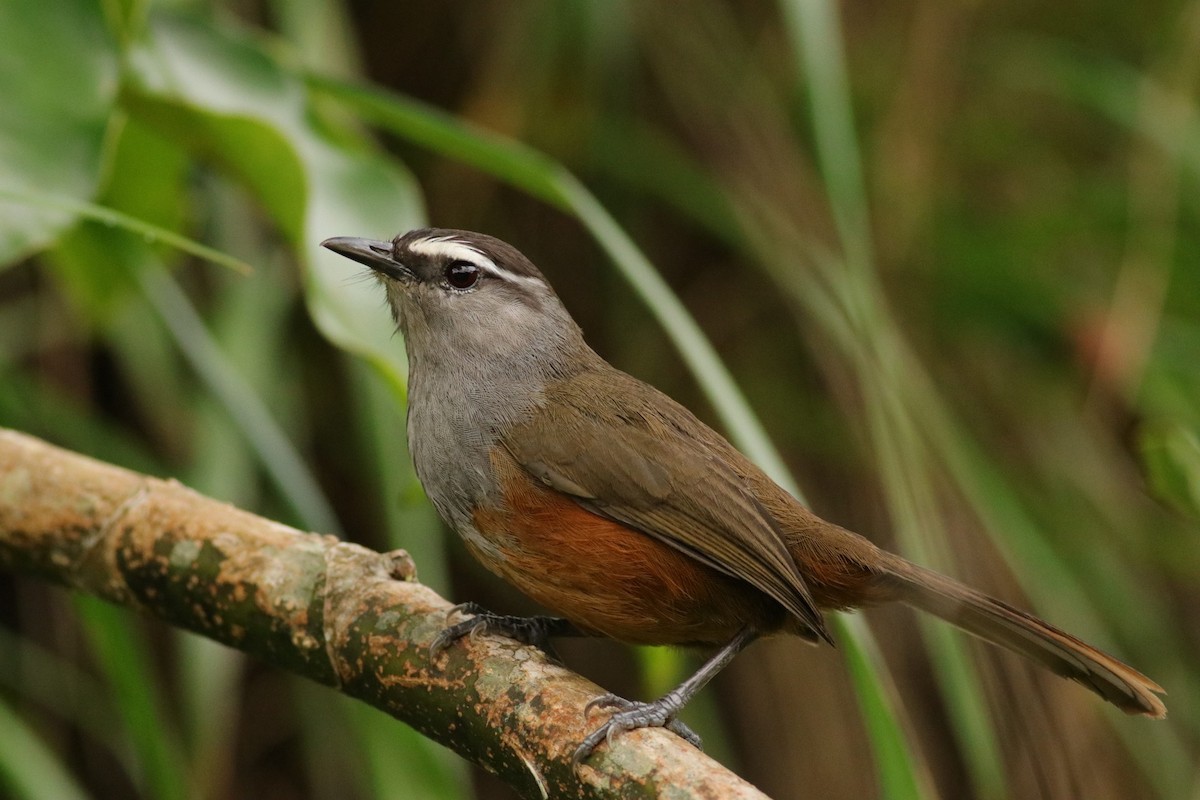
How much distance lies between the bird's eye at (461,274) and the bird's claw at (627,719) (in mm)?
1136

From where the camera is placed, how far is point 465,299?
10.3ft

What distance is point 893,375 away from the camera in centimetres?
362

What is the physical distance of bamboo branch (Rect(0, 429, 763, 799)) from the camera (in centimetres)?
219

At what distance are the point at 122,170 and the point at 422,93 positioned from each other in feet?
6.49

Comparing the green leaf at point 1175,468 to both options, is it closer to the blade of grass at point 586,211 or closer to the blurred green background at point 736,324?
the blade of grass at point 586,211

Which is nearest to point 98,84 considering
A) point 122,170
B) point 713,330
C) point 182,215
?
point 122,170

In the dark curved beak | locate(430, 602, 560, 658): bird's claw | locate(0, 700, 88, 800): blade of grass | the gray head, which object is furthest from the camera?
locate(0, 700, 88, 800): blade of grass

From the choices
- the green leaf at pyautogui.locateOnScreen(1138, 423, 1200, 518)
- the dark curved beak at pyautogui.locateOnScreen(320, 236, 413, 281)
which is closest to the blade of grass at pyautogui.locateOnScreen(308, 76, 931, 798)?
the dark curved beak at pyautogui.locateOnScreen(320, 236, 413, 281)

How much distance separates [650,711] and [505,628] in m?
0.47

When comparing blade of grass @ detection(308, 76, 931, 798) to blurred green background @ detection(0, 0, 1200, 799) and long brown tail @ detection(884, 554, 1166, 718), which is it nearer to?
blurred green background @ detection(0, 0, 1200, 799)

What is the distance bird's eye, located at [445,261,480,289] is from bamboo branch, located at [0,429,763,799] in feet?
2.31

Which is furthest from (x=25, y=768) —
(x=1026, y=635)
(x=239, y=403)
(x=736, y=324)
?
(x=736, y=324)

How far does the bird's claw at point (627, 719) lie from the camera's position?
2.15 metres

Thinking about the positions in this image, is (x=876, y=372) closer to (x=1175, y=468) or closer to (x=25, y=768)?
(x=1175, y=468)
